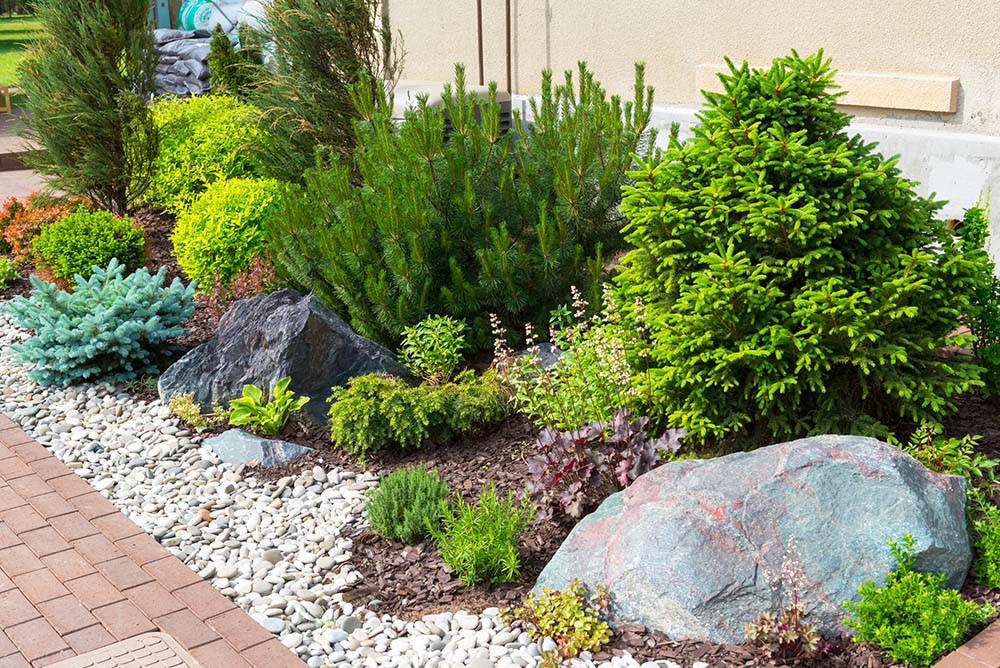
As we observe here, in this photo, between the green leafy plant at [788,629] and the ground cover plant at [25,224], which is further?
the ground cover plant at [25,224]

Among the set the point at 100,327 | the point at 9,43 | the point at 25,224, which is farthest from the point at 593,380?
the point at 9,43

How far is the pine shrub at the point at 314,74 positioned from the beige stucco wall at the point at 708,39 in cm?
203

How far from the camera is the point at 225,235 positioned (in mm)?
7828

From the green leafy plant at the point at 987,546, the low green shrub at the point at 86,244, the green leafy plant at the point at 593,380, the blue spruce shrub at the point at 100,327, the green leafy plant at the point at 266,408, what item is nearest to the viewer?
the green leafy plant at the point at 987,546

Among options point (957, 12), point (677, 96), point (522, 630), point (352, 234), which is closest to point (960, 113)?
point (957, 12)

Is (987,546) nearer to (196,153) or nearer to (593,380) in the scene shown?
(593,380)

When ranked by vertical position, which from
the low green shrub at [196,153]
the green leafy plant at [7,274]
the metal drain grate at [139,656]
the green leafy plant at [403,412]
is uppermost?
the low green shrub at [196,153]

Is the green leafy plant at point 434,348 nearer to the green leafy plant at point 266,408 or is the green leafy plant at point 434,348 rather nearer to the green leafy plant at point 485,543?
the green leafy plant at point 266,408

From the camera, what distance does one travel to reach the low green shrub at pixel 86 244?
836 cm

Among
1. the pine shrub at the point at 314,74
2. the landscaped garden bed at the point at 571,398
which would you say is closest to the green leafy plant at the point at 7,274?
the landscaped garden bed at the point at 571,398

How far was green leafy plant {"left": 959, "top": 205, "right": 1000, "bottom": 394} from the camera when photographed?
4.89 meters

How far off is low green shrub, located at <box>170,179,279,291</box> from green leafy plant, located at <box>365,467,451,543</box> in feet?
11.4

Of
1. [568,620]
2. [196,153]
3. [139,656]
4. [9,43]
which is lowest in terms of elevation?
[139,656]

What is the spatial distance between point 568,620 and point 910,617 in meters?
1.24
